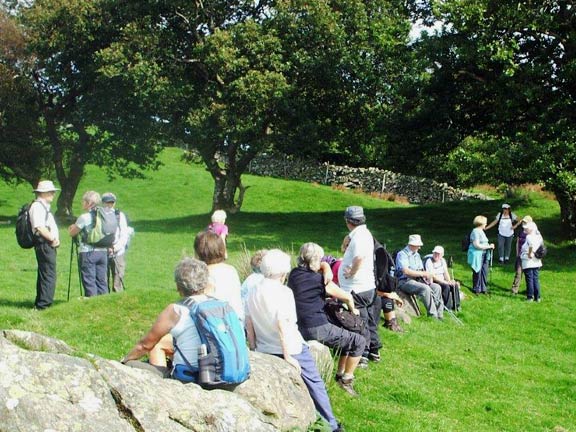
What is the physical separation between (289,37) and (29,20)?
12117mm

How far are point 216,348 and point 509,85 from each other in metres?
20.6

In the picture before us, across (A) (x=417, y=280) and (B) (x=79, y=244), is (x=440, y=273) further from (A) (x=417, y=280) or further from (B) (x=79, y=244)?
(B) (x=79, y=244)

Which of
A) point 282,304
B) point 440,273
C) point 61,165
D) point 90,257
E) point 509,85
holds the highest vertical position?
point 509,85

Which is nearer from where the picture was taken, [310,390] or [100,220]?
[310,390]

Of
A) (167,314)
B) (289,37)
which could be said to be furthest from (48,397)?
(289,37)

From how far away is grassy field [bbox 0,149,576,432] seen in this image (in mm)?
10047

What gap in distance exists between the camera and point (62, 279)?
18016 mm

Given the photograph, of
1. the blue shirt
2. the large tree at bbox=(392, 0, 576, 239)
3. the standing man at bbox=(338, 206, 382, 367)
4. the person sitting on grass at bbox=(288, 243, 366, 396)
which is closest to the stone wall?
the large tree at bbox=(392, 0, 576, 239)

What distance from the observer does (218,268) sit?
8203 millimetres

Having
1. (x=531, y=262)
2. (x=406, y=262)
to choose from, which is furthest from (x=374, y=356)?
(x=531, y=262)

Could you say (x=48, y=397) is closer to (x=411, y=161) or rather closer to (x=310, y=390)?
(x=310, y=390)

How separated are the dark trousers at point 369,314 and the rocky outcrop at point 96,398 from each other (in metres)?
4.06

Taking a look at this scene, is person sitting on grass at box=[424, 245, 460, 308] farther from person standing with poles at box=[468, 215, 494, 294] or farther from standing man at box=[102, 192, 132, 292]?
standing man at box=[102, 192, 132, 292]

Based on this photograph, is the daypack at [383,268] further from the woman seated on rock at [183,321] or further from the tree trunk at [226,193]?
the tree trunk at [226,193]
